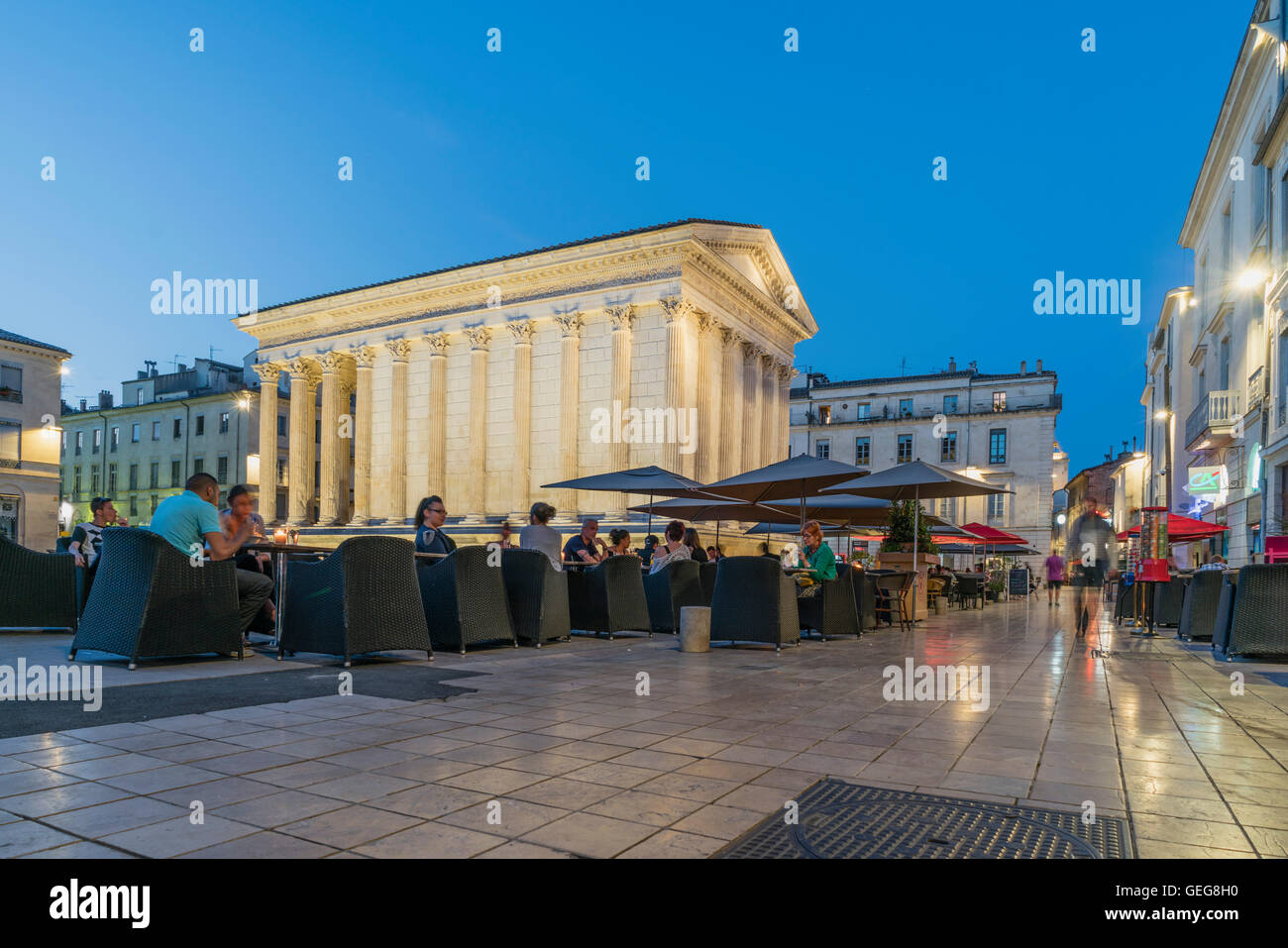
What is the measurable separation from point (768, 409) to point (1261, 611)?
2802 centimetres

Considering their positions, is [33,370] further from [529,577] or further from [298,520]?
[529,577]

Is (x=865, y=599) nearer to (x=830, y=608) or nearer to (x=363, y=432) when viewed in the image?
(x=830, y=608)

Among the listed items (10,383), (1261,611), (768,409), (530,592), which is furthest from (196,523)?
(10,383)

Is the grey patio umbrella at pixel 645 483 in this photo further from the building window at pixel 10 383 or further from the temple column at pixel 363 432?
the building window at pixel 10 383

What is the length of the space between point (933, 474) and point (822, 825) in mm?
10839

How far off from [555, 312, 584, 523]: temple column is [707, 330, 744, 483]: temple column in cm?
576

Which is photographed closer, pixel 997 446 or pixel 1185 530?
pixel 1185 530

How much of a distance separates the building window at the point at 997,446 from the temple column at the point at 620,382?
32.9m

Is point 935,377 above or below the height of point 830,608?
above

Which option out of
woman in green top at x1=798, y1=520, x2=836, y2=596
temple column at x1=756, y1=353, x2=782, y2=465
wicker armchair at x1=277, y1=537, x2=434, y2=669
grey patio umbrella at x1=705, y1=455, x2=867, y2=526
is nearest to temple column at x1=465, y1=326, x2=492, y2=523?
temple column at x1=756, y1=353, x2=782, y2=465

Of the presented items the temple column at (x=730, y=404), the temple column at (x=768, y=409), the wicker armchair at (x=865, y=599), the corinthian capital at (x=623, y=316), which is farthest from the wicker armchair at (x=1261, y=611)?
the temple column at (x=768, y=409)

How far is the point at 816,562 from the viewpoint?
424 inches

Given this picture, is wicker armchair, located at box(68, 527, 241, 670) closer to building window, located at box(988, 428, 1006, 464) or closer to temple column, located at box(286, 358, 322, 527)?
temple column, located at box(286, 358, 322, 527)
